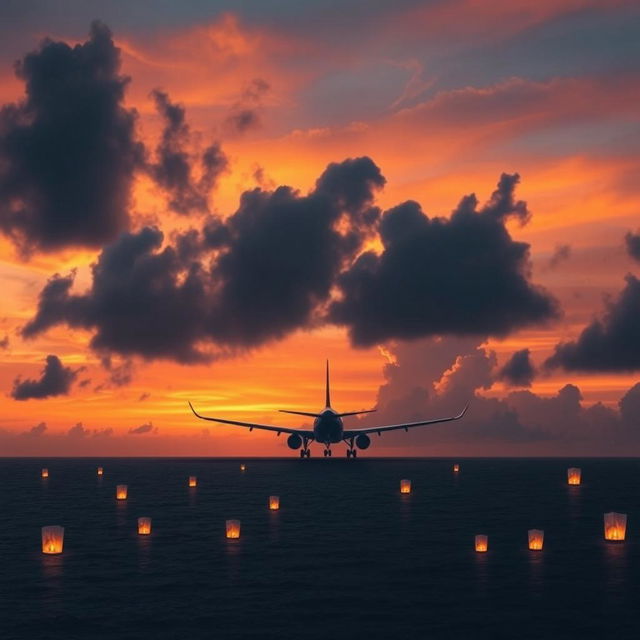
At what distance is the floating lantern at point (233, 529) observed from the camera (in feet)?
132

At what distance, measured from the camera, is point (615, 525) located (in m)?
39.0

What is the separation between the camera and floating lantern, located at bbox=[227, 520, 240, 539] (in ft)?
132

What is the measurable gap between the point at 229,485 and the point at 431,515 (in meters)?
41.2

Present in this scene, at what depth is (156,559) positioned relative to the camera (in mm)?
35781

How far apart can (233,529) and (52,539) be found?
7.87 metres

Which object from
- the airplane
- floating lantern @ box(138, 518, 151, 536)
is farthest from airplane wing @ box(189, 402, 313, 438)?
floating lantern @ box(138, 518, 151, 536)

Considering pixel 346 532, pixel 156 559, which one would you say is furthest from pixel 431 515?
pixel 156 559

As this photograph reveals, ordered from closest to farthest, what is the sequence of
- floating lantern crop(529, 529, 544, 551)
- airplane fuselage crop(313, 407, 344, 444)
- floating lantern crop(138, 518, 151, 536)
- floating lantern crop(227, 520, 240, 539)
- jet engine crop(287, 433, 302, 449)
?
floating lantern crop(529, 529, 544, 551) < floating lantern crop(227, 520, 240, 539) < floating lantern crop(138, 518, 151, 536) < airplane fuselage crop(313, 407, 344, 444) < jet engine crop(287, 433, 302, 449)

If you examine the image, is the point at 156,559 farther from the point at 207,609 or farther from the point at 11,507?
the point at 11,507

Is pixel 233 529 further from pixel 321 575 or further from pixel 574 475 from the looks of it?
pixel 574 475

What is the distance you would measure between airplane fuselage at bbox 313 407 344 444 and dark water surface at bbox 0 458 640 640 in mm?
53696

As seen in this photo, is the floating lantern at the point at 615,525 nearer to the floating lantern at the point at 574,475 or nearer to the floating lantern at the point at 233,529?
the floating lantern at the point at 233,529

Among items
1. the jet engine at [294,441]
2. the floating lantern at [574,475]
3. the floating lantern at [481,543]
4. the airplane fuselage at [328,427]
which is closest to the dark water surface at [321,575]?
the floating lantern at [481,543]

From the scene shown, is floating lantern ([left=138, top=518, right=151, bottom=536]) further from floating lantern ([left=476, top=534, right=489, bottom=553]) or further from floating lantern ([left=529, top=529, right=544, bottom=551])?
floating lantern ([left=529, top=529, right=544, bottom=551])
